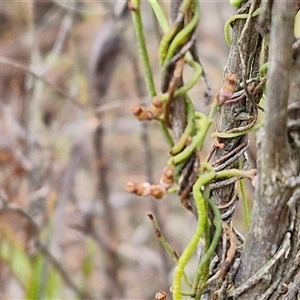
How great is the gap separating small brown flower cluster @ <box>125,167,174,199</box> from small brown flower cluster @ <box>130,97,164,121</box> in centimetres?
4

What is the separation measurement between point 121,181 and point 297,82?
2.00m

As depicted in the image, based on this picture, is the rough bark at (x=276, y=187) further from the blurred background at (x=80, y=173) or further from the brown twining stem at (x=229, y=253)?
the blurred background at (x=80, y=173)

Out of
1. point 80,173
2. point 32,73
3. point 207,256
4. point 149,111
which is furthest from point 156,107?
point 80,173

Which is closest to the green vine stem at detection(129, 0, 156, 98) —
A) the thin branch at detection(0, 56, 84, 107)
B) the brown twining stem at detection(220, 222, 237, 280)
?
the brown twining stem at detection(220, 222, 237, 280)

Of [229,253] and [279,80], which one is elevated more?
[279,80]

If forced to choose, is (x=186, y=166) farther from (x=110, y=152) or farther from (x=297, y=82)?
(x=110, y=152)

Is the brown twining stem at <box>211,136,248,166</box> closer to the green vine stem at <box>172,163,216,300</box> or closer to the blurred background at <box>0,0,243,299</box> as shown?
the green vine stem at <box>172,163,216,300</box>

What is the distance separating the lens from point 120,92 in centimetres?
259

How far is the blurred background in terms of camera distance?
1209 mm

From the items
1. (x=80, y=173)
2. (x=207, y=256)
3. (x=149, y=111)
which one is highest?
(x=149, y=111)

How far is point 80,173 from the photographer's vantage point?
214 centimetres

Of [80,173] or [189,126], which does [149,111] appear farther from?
[80,173]

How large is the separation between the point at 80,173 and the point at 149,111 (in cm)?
182

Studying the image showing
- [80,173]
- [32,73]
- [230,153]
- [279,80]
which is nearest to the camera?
[279,80]
